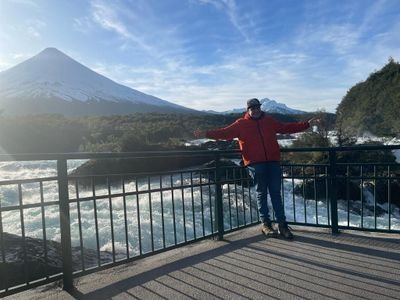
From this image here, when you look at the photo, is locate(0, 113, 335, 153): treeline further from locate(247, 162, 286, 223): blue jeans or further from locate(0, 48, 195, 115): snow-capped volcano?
locate(0, 48, 195, 115): snow-capped volcano

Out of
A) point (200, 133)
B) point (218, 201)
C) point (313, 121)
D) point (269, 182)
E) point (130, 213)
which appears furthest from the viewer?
point (130, 213)

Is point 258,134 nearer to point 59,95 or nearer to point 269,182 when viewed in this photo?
point 269,182

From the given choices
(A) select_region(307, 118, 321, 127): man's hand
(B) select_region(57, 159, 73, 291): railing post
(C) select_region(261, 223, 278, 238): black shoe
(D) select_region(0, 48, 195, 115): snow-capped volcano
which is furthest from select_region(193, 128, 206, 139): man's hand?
(D) select_region(0, 48, 195, 115): snow-capped volcano

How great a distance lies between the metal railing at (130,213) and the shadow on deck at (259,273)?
0.63 ft

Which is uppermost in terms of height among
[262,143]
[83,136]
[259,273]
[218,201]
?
[83,136]

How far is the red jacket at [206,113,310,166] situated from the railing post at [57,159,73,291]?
6.45ft

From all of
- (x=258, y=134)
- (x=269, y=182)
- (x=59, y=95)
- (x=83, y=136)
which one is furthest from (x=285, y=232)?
(x=59, y=95)

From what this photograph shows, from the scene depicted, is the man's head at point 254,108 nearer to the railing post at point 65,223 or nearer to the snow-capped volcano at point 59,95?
the railing post at point 65,223

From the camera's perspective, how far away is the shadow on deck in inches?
141

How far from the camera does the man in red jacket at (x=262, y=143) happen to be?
5.21 metres

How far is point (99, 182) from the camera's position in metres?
25.1

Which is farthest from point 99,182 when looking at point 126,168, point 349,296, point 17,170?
Result: point 349,296

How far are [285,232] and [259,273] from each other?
1.39m

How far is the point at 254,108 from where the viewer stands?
17.1 feet
